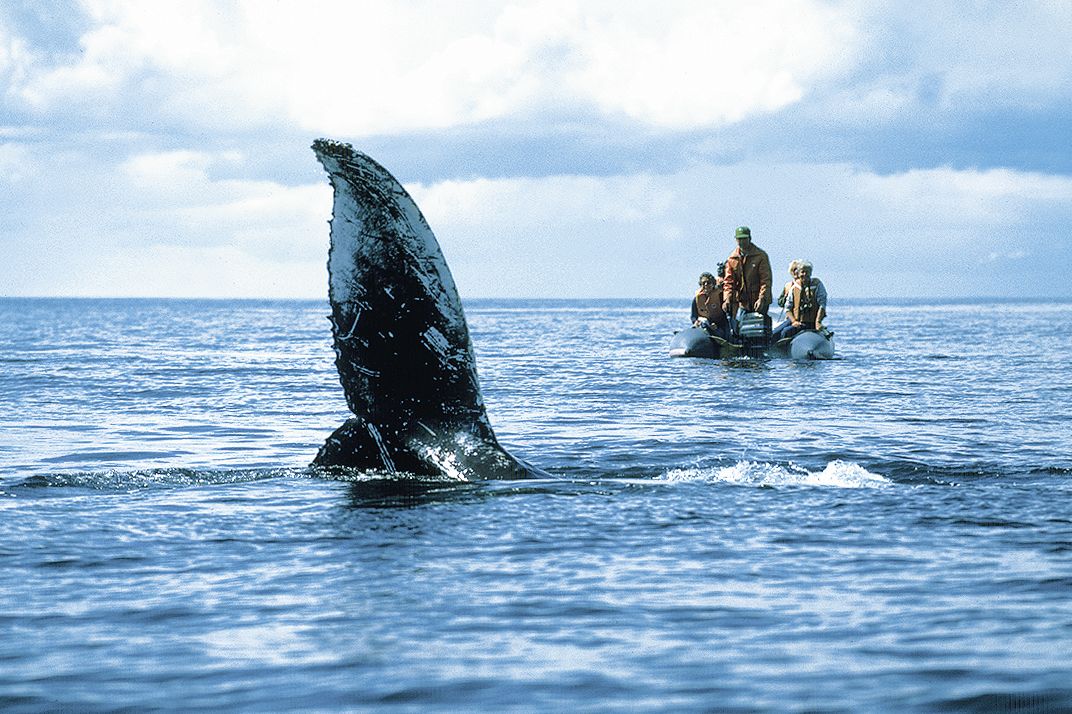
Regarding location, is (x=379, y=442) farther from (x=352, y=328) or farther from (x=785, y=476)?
(x=785, y=476)

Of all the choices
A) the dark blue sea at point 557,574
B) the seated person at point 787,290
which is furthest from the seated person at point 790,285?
the dark blue sea at point 557,574

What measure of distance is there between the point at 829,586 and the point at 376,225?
358cm

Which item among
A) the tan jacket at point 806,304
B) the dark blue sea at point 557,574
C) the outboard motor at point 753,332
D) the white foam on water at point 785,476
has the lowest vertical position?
the dark blue sea at point 557,574

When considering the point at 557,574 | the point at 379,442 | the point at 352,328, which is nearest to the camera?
the point at 557,574

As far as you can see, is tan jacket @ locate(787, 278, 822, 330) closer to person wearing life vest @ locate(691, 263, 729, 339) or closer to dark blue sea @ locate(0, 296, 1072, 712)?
person wearing life vest @ locate(691, 263, 729, 339)

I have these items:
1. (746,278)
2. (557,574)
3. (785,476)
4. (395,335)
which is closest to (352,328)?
(395,335)

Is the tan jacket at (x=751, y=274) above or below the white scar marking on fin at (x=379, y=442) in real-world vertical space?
above

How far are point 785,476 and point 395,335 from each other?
4024 mm

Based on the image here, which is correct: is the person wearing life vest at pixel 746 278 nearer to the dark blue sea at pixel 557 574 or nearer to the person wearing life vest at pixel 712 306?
the person wearing life vest at pixel 712 306

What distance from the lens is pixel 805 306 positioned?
32.9 metres

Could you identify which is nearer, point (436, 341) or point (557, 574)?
point (557, 574)

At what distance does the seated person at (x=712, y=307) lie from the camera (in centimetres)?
3319

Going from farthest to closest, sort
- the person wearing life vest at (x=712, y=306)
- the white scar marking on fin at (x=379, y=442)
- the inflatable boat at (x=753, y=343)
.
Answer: the person wearing life vest at (x=712, y=306) → the inflatable boat at (x=753, y=343) → the white scar marking on fin at (x=379, y=442)

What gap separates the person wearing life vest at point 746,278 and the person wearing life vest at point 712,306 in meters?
0.29
